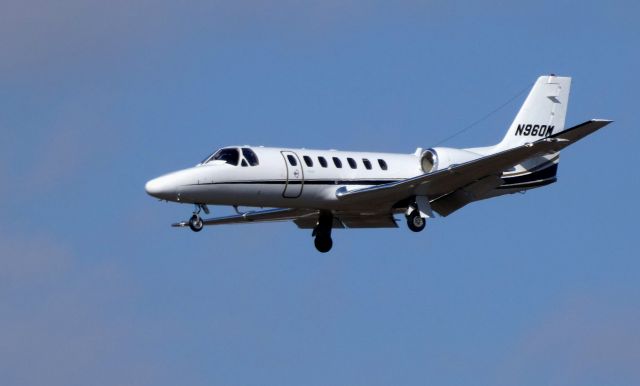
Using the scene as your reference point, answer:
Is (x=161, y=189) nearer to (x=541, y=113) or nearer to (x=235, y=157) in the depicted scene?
(x=235, y=157)

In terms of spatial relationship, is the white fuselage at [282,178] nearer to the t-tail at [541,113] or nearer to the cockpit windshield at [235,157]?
the cockpit windshield at [235,157]

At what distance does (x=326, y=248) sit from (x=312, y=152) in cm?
308

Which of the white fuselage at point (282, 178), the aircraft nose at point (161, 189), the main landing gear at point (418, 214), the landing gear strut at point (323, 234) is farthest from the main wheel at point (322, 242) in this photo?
the aircraft nose at point (161, 189)

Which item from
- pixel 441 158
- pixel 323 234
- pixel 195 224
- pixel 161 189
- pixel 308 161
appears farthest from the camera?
pixel 323 234

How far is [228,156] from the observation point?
36.1 m

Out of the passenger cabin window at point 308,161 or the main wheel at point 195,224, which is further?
the passenger cabin window at point 308,161

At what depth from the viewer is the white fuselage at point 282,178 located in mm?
35375

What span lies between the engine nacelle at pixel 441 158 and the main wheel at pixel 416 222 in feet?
4.22

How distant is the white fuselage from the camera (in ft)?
116

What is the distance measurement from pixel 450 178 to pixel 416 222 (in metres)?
1.46

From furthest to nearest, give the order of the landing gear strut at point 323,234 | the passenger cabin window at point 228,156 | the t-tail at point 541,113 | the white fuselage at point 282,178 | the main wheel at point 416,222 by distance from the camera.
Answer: the t-tail at point 541,113, the landing gear strut at point 323,234, the main wheel at point 416,222, the passenger cabin window at point 228,156, the white fuselage at point 282,178

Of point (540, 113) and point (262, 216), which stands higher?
point (540, 113)

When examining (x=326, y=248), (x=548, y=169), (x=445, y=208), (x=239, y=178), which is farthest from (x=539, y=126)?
(x=239, y=178)

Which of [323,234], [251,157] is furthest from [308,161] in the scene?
[323,234]
